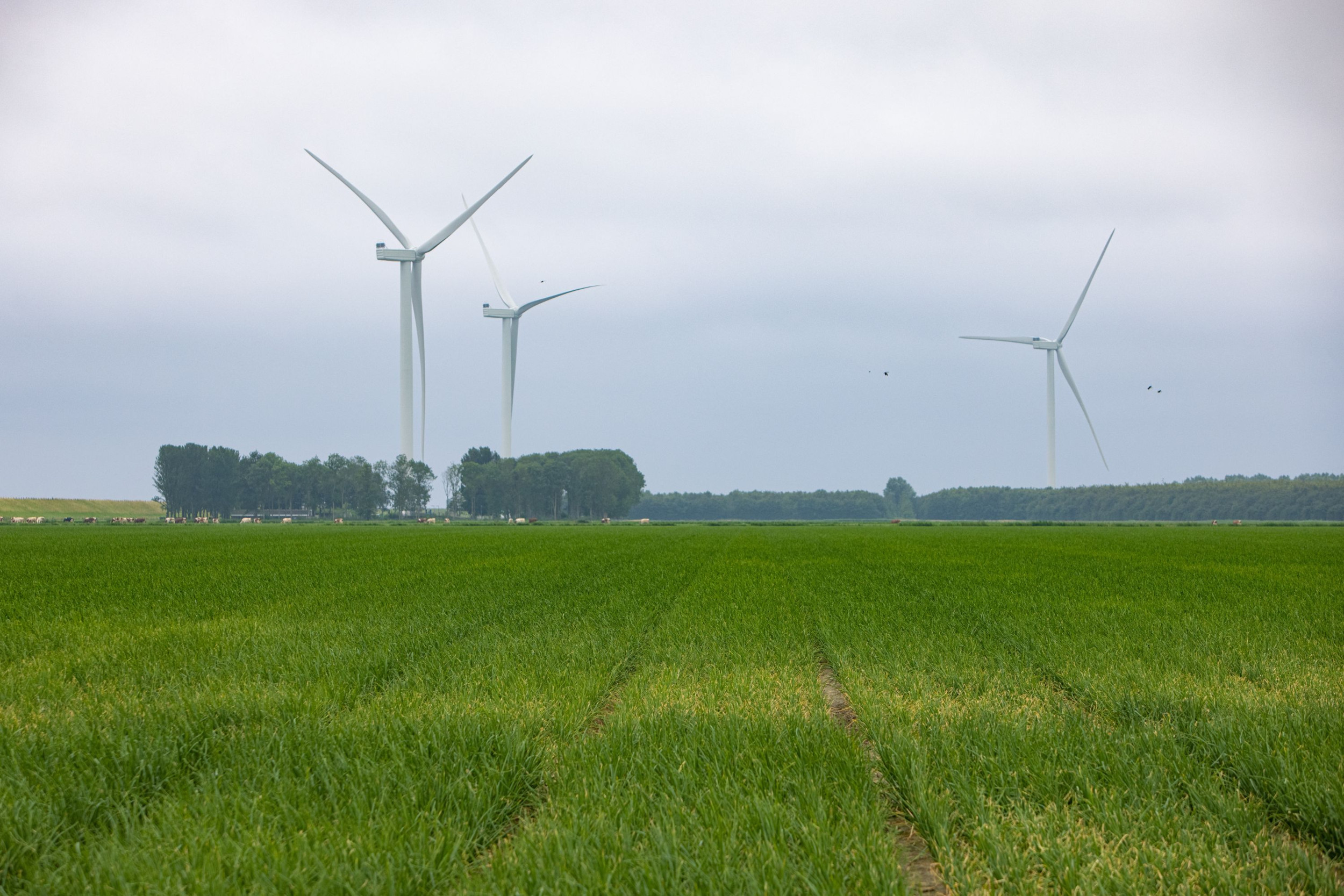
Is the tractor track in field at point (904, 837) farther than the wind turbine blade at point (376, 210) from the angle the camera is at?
No

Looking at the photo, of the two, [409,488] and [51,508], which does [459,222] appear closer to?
[409,488]

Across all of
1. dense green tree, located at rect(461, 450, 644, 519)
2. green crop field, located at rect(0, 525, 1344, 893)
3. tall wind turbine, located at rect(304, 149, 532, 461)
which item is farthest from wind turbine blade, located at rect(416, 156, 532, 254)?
dense green tree, located at rect(461, 450, 644, 519)

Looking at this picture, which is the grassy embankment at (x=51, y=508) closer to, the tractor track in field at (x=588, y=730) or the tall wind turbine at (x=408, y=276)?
the tall wind turbine at (x=408, y=276)

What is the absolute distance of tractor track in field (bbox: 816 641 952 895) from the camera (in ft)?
11.4

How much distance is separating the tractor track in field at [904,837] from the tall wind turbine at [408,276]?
76.3 metres

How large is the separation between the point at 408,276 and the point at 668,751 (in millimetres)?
85439

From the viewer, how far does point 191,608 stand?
12.2m

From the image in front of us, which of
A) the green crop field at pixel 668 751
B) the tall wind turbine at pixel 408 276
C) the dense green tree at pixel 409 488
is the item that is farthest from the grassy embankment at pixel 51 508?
the green crop field at pixel 668 751

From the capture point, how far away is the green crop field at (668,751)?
135 inches

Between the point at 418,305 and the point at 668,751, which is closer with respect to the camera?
the point at 668,751

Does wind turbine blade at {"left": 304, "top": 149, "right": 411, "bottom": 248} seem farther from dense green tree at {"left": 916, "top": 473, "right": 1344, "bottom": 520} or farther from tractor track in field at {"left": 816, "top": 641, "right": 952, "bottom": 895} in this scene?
dense green tree at {"left": 916, "top": 473, "right": 1344, "bottom": 520}

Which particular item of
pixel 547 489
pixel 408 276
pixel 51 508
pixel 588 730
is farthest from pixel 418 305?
pixel 51 508

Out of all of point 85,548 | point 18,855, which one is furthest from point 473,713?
point 85,548

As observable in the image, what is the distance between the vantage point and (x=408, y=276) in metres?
83.8
